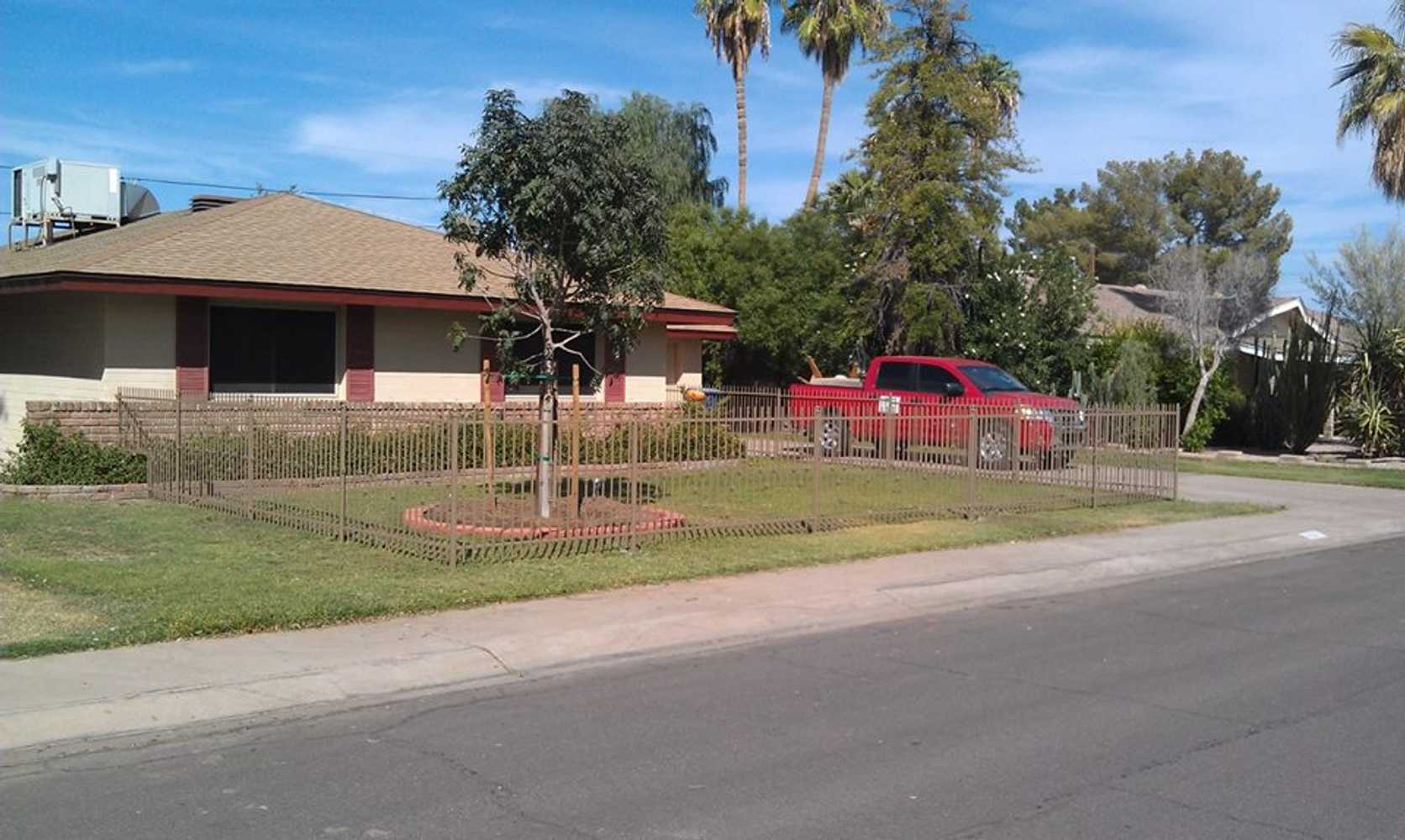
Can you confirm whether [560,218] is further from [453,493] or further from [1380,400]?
[1380,400]

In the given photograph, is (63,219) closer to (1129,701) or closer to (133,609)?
(133,609)

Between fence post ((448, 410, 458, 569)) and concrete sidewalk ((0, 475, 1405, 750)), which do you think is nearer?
concrete sidewalk ((0, 475, 1405, 750))

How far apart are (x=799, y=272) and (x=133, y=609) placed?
2550cm

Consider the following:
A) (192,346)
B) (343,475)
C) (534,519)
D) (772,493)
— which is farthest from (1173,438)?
(192,346)

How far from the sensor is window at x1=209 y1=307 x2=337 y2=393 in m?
19.3

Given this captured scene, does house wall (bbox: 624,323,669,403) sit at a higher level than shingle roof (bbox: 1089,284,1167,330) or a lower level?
lower

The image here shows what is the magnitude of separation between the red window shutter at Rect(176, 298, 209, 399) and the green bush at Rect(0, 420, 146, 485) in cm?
197

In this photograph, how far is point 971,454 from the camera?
1658 centimetres

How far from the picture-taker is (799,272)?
1323 inches

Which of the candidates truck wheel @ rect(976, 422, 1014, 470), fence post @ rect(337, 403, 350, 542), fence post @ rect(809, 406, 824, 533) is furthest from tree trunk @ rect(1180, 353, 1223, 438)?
fence post @ rect(337, 403, 350, 542)

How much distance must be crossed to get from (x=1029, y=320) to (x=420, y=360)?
621 inches

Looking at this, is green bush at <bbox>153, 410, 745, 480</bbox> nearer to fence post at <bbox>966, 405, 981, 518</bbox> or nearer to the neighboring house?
fence post at <bbox>966, 405, 981, 518</bbox>

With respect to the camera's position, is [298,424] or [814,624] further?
[298,424]

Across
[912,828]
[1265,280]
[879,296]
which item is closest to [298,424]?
[912,828]
